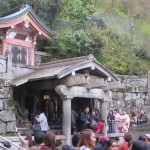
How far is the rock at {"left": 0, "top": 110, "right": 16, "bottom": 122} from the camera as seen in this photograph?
44.1 ft

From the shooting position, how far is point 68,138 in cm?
1365

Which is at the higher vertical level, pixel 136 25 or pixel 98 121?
pixel 136 25

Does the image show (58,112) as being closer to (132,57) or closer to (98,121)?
(98,121)

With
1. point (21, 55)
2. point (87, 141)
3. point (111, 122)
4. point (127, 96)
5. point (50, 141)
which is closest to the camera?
point (87, 141)

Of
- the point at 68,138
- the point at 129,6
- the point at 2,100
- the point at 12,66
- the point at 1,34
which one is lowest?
the point at 68,138

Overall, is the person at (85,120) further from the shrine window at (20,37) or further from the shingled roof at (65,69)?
the shrine window at (20,37)

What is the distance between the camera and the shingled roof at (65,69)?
534 inches

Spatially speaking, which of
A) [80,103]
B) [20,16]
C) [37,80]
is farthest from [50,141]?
[80,103]

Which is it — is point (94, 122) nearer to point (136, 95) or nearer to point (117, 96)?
point (117, 96)

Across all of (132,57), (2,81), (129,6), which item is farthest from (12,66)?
(129,6)

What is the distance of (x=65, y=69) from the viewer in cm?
1352

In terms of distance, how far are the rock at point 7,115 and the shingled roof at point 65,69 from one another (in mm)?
1166

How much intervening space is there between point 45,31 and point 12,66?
11.7ft

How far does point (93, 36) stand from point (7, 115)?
8421 mm
